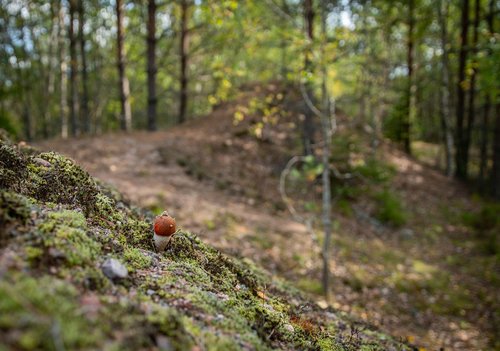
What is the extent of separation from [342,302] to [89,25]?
903 inches

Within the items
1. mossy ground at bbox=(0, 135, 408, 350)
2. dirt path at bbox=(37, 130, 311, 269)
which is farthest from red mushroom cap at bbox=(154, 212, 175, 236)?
dirt path at bbox=(37, 130, 311, 269)

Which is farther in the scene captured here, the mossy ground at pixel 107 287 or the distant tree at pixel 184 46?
the distant tree at pixel 184 46

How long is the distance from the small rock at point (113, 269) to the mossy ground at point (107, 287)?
5cm

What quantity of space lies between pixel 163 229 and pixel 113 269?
79 cm

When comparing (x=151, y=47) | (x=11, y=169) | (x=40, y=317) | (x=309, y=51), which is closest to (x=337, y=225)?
(x=309, y=51)

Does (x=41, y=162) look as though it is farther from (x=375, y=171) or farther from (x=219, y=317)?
(x=375, y=171)

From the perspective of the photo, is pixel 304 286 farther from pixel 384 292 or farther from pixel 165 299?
pixel 165 299

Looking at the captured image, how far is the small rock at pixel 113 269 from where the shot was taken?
2395 mm

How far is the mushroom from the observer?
3.17m

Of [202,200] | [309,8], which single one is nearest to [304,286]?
[202,200]

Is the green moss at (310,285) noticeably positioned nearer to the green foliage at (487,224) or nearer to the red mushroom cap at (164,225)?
the red mushroom cap at (164,225)

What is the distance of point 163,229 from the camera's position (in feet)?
10.5

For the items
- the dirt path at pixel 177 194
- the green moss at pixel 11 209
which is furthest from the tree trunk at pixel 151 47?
the green moss at pixel 11 209

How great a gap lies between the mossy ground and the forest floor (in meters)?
2.74
